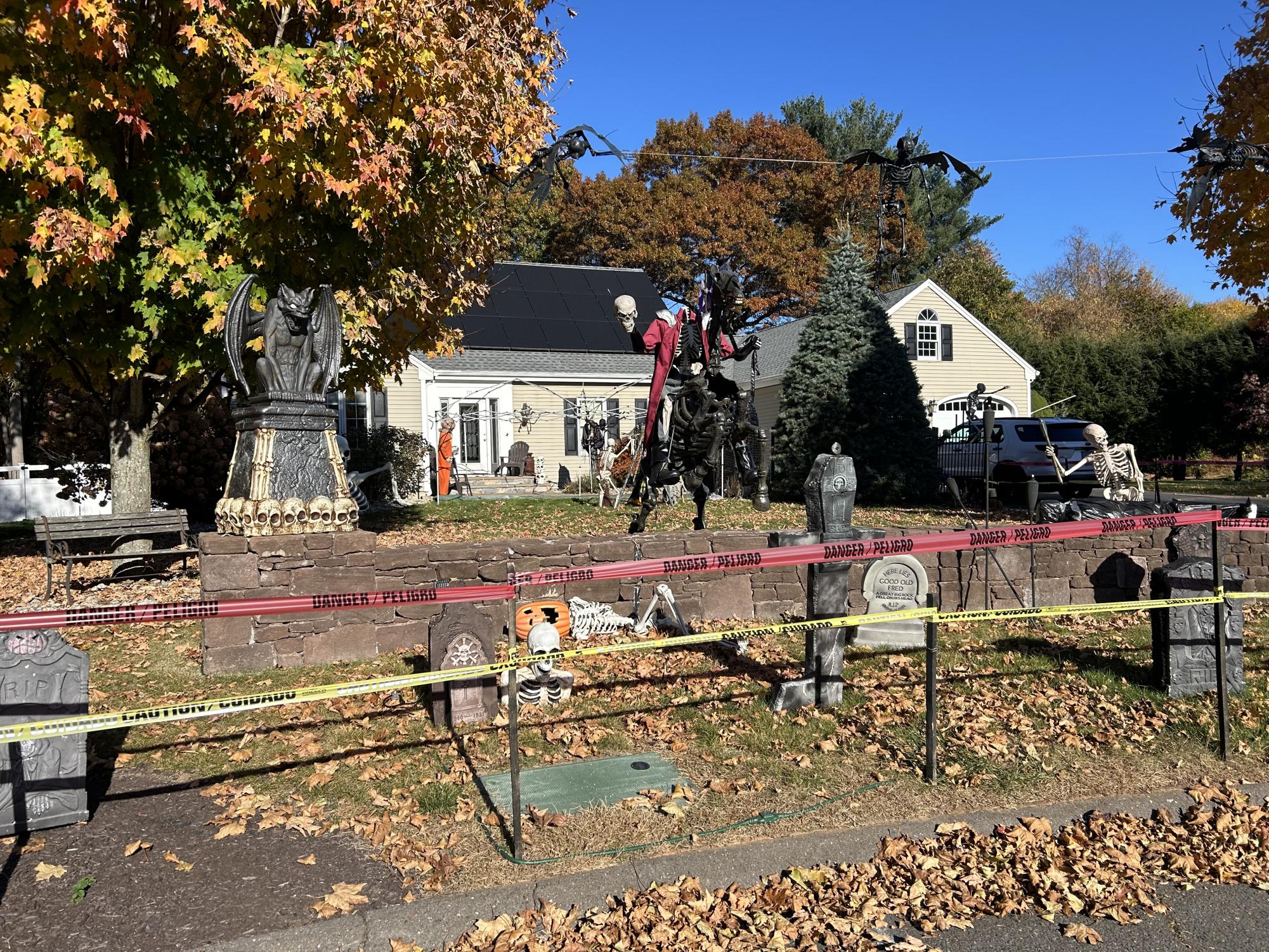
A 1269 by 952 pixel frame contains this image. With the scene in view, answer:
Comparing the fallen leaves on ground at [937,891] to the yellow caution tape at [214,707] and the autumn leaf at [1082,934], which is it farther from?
the yellow caution tape at [214,707]

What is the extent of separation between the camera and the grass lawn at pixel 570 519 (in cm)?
1425

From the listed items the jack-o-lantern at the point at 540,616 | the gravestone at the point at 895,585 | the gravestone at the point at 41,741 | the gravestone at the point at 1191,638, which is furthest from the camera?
the gravestone at the point at 895,585

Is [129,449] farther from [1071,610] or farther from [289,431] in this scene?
[1071,610]

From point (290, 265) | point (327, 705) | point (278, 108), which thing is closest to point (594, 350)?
point (290, 265)

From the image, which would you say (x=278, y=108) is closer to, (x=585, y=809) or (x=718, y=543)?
(x=718, y=543)

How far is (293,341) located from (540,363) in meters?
16.8

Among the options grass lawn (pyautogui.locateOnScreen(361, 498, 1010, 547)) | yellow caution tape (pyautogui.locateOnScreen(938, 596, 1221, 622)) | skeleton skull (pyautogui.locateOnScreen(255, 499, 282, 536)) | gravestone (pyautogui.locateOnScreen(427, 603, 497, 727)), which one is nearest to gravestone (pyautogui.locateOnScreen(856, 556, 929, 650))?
yellow caution tape (pyautogui.locateOnScreen(938, 596, 1221, 622))

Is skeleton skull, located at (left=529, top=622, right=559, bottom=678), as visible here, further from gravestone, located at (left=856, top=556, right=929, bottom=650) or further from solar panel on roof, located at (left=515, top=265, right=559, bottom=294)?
solar panel on roof, located at (left=515, top=265, right=559, bottom=294)

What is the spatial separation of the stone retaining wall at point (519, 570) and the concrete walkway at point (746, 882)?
12.4 feet

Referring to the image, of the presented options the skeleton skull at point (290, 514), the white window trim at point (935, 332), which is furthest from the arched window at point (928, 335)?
the skeleton skull at point (290, 514)

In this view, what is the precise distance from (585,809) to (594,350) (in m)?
21.9

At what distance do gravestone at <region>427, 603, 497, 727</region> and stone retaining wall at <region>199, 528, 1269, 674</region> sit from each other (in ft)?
4.68

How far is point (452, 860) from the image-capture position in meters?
4.07

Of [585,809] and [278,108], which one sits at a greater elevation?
[278,108]
